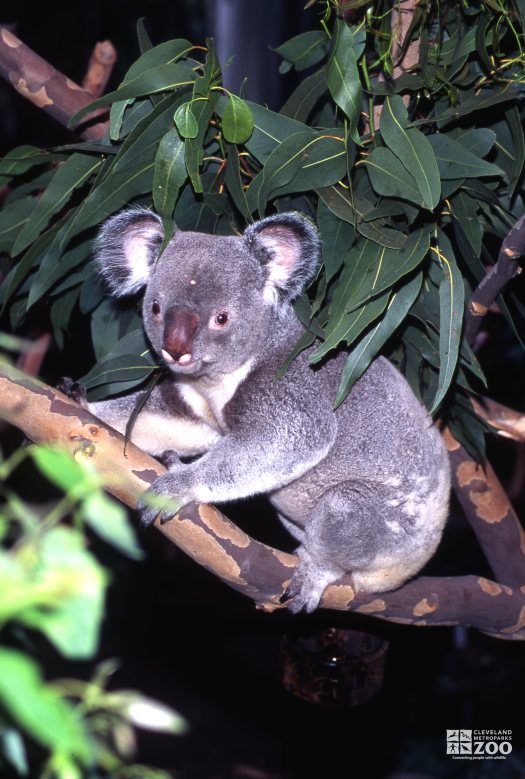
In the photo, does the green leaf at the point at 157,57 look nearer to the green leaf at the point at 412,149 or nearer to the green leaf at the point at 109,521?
the green leaf at the point at 412,149

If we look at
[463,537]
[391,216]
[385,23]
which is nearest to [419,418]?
[391,216]

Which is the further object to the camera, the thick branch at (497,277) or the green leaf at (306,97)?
the green leaf at (306,97)

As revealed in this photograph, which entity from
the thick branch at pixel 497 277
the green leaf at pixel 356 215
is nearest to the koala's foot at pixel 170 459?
the green leaf at pixel 356 215

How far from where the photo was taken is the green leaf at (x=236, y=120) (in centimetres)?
186

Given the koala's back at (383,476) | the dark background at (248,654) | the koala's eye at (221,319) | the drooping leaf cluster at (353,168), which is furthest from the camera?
the dark background at (248,654)

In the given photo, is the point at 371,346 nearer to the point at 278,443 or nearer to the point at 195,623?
the point at 278,443

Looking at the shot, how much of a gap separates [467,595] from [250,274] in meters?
1.13

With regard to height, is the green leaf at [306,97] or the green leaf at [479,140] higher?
the green leaf at [306,97]

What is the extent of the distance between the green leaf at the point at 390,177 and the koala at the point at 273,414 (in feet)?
0.74

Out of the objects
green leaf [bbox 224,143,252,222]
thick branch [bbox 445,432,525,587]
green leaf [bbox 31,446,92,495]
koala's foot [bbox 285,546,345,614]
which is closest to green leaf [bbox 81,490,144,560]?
green leaf [bbox 31,446,92,495]

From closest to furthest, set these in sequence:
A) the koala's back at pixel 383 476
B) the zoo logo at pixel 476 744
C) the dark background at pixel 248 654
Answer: the koala's back at pixel 383 476, the zoo logo at pixel 476 744, the dark background at pixel 248 654

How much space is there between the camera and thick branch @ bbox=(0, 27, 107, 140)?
2693mm

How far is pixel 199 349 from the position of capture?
2.05 m

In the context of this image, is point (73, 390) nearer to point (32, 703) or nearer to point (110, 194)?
point (110, 194)
